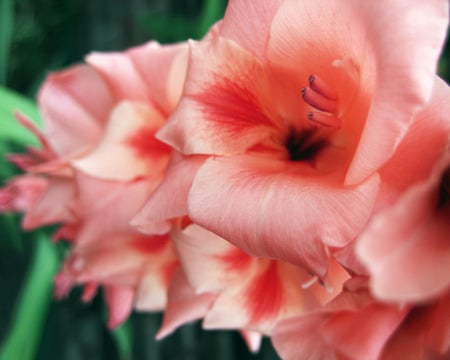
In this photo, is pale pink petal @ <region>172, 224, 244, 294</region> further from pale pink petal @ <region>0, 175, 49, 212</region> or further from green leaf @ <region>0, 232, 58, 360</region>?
green leaf @ <region>0, 232, 58, 360</region>

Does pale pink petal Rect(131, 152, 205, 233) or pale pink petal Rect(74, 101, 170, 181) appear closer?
pale pink petal Rect(131, 152, 205, 233)

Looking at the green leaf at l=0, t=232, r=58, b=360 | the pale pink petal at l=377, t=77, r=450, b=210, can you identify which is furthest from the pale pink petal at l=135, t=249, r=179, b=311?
the green leaf at l=0, t=232, r=58, b=360

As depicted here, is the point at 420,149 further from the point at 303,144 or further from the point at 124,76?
the point at 124,76

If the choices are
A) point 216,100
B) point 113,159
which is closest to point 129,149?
point 113,159

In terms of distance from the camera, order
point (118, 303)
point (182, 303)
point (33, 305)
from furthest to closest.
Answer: point (33, 305) → point (118, 303) → point (182, 303)

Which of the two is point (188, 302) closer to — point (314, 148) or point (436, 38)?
point (314, 148)

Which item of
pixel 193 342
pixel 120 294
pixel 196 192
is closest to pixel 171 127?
pixel 196 192
